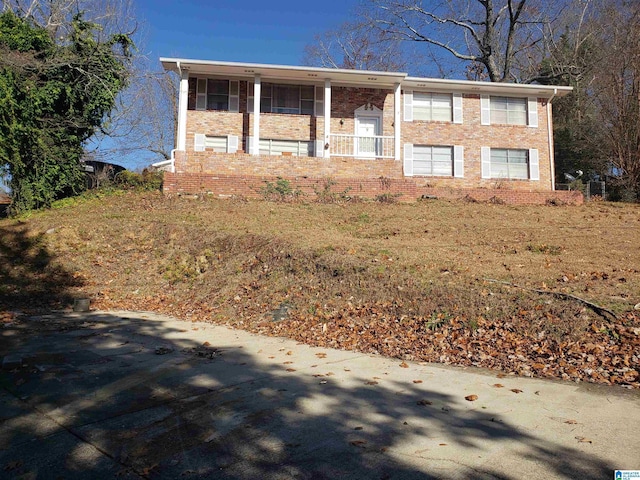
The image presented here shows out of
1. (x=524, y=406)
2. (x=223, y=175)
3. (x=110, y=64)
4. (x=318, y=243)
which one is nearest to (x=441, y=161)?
(x=223, y=175)

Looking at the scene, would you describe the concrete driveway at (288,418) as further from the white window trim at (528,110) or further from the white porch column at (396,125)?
the white window trim at (528,110)

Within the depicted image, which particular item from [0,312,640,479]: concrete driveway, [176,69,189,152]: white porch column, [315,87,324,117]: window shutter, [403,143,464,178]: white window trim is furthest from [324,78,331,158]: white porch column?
[0,312,640,479]: concrete driveway

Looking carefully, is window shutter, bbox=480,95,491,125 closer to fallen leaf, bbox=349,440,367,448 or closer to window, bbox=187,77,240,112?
window, bbox=187,77,240,112

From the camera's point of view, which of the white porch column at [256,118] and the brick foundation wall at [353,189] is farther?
the white porch column at [256,118]

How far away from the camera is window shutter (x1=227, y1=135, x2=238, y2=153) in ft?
66.0

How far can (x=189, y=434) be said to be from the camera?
4.06 m

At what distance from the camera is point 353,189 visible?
1770cm

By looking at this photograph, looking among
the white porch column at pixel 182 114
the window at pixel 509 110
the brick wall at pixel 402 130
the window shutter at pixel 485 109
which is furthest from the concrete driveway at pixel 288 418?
the window at pixel 509 110

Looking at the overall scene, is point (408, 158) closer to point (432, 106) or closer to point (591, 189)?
point (432, 106)

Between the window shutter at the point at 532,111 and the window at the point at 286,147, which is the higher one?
the window shutter at the point at 532,111

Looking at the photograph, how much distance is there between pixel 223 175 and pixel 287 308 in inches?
374

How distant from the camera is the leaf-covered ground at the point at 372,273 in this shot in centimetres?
675

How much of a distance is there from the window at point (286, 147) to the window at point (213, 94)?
191 centimetres

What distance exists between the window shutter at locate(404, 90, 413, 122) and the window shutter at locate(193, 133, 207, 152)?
8.52m
